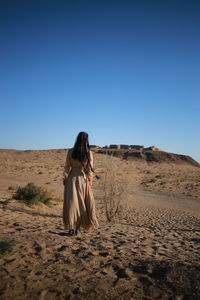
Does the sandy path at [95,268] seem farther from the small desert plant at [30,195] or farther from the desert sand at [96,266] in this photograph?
the small desert plant at [30,195]

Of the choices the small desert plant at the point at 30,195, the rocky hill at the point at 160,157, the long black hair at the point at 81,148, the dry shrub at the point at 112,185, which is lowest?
the small desert plant at the point at 30,195

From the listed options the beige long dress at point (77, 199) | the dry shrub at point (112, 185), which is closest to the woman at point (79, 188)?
the beige long dress at point (77, 199)

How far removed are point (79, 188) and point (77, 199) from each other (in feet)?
0.70

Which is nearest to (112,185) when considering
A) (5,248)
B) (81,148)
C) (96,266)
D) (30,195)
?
(81,148)

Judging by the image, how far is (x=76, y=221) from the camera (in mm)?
4277

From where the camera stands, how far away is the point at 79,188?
4266 millimetres

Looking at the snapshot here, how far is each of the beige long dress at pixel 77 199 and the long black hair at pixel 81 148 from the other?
0.10 metres

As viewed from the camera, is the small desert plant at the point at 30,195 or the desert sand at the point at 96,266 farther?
the small desert plant at the point at 30,195

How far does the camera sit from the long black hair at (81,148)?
424 cm

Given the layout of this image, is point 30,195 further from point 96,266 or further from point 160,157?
point 160,157

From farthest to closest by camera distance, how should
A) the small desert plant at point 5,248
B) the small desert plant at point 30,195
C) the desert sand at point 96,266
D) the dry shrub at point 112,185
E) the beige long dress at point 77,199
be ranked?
the small desert plant at point 30,195 → the dry shrub at point 112,185 → the beige long dress at point 77,199 → the small desert plant at point 5,248 → the desert sand at point 96,266

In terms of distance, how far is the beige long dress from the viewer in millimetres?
4211

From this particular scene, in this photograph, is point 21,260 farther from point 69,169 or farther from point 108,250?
point 69,169

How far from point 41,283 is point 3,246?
104 centimetres
